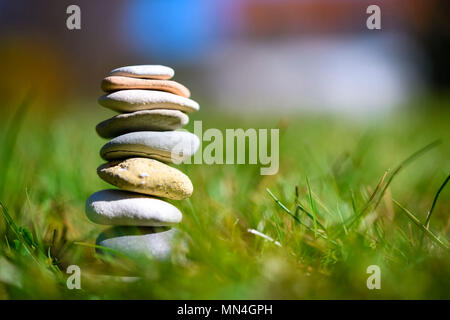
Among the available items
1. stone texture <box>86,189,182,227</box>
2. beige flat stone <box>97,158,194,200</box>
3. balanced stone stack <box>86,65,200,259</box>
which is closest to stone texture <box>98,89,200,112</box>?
balanced stone stack <box>86,65,200,259</box>

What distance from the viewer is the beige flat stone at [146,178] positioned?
120 cm

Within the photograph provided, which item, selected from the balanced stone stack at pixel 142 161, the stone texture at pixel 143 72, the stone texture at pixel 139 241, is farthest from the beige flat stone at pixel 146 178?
the stone texture at pixel 143 72

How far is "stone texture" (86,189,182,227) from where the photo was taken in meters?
1.18

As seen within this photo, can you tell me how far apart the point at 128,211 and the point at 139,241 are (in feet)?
0.29

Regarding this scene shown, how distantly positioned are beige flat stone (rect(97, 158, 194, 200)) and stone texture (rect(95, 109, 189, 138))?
0.32 ft

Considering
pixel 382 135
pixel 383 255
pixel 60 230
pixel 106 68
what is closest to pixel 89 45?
pixel 106 68

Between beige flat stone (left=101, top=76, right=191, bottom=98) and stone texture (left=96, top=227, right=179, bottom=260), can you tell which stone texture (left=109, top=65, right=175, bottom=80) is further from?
stone texture (left=96, top=227, right=179, bottom=260)

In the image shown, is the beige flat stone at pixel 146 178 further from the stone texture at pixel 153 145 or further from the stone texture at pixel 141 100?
the stone texture at pixel 141 100

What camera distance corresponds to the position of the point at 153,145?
4.03ft

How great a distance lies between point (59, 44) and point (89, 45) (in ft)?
2.36

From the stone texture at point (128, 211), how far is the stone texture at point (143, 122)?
0.20 meters

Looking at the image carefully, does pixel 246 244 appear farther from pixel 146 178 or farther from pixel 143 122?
pixel 143 122
